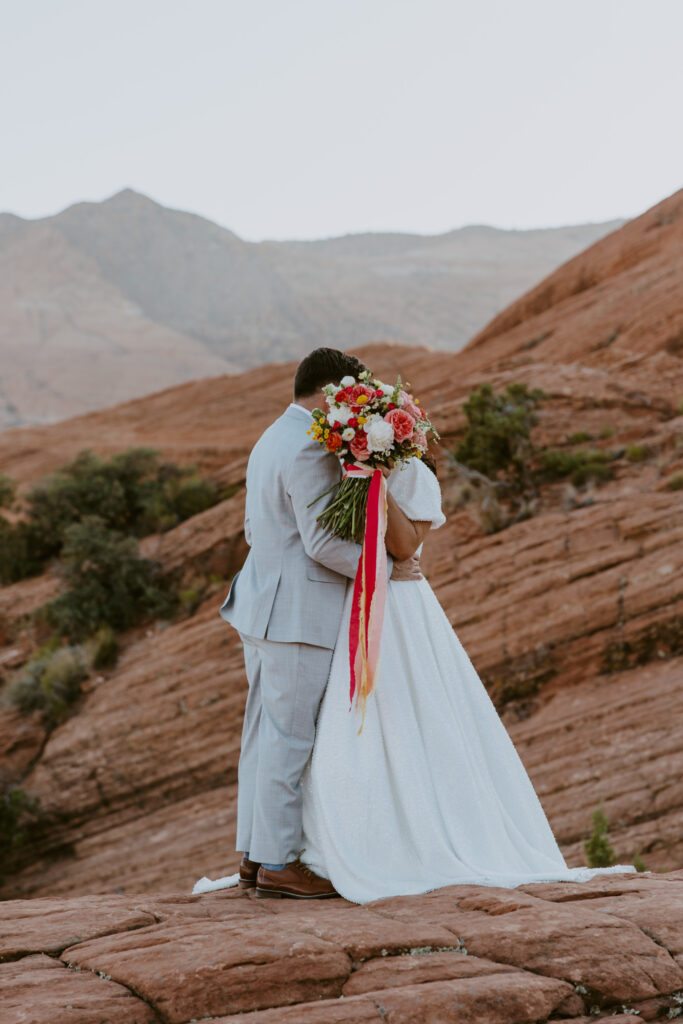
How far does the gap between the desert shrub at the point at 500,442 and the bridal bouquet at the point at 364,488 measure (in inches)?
387

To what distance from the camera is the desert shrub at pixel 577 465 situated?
42.9 feet

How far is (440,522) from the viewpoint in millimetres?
4293

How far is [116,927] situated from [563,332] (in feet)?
56.3

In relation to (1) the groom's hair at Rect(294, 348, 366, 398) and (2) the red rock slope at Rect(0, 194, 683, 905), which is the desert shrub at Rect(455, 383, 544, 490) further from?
(1) the groom's hair at Rect(294, 348, 366, 398)

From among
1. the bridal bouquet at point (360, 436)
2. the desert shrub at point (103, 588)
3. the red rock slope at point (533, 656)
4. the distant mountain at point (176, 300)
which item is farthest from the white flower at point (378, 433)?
the distant mountain at point (176, 300)

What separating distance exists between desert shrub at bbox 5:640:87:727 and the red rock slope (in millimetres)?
293

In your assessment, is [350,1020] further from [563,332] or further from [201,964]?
[563,332]

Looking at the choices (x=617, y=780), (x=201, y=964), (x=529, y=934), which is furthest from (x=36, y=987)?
(x=617, y=780)

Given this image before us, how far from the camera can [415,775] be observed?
4.04m

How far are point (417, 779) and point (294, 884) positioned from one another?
67 centimetres

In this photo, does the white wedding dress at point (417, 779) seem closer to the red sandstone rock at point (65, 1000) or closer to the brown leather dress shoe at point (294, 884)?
the brown leather dress shoe at point (294, 884)

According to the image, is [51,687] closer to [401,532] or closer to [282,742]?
[282,742]

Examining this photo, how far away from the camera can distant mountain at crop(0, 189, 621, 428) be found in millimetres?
71000

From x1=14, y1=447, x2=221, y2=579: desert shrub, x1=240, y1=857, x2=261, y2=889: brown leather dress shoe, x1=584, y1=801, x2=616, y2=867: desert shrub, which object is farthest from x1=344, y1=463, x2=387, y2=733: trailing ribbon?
x1=14, y1=447, x2=221, y2=579: desert shrub
